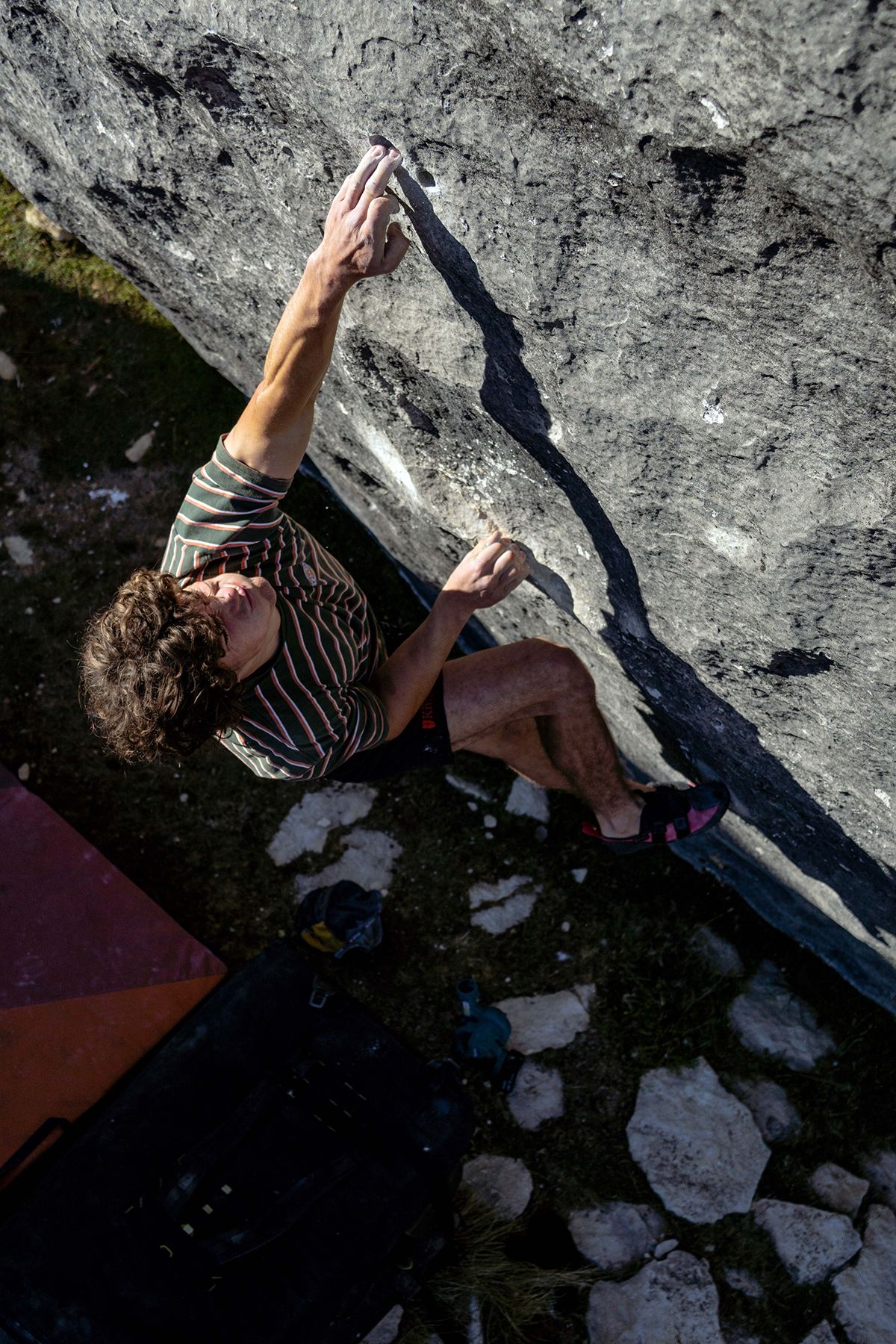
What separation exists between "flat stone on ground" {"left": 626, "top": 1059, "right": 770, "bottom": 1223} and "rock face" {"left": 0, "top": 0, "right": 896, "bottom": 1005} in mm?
831

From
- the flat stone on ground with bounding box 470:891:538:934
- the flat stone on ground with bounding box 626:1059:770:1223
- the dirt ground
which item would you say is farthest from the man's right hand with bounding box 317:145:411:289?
the flat stone on ground with bounding box 626:1059:770:1223

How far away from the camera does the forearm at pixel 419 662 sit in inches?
103

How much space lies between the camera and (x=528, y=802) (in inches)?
147

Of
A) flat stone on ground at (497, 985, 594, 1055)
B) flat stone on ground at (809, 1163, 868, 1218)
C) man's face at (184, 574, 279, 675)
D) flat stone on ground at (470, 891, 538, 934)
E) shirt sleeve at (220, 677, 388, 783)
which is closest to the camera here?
man's face at (184, 574, 279, 675)

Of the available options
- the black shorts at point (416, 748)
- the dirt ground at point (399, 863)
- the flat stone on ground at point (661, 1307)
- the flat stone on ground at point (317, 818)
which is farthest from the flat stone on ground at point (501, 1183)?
the black shorts at point (416, 748)

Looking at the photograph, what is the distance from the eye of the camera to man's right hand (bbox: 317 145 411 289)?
1.84 meters

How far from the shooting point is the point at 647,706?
9.75 ft

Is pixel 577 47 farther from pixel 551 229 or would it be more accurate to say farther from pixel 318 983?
pixel 318 983

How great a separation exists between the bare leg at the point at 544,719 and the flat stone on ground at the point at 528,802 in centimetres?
45

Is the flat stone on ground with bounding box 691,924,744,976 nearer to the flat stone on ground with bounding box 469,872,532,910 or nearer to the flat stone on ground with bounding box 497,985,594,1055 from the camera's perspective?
the flat stone on ground with bounding box 497,985,594,1055

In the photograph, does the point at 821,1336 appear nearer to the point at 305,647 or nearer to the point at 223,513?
the point at 305,647

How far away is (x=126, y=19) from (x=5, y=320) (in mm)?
2661

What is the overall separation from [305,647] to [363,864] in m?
1.51

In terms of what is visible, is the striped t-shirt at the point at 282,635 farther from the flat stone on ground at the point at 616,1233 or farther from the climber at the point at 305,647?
the flat stone on ground at the point at 616,1233
